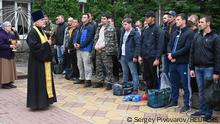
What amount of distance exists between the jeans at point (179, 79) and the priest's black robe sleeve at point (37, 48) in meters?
2.65

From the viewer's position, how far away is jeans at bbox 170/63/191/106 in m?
7.66

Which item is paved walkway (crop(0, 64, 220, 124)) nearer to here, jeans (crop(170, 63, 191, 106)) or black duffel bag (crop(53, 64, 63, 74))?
jeans (crop(170, 63, 191, 106))

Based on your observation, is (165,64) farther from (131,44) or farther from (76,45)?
(76,45)

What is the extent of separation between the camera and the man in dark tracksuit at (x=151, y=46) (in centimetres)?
834

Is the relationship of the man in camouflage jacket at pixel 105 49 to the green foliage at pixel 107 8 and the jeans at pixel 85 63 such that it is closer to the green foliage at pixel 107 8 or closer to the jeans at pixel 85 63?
the jeans at pixel 85 63

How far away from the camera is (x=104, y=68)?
10523mm

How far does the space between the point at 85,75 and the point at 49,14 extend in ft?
18.4

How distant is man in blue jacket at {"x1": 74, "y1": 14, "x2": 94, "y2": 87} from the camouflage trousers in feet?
0.88

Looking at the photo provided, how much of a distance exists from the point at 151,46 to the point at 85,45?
2476mm

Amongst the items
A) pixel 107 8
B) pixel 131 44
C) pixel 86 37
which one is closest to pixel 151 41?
pixel 131 44

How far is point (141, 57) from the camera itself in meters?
8.84

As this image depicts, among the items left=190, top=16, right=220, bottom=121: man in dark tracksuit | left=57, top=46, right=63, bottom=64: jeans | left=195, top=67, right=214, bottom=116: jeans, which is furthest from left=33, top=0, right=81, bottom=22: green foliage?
left=195, top=67, right=214, bottom=116: jeans

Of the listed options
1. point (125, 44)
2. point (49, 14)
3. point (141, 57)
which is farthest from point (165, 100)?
point (49, 14)

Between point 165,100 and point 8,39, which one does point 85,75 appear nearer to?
point 8,39
